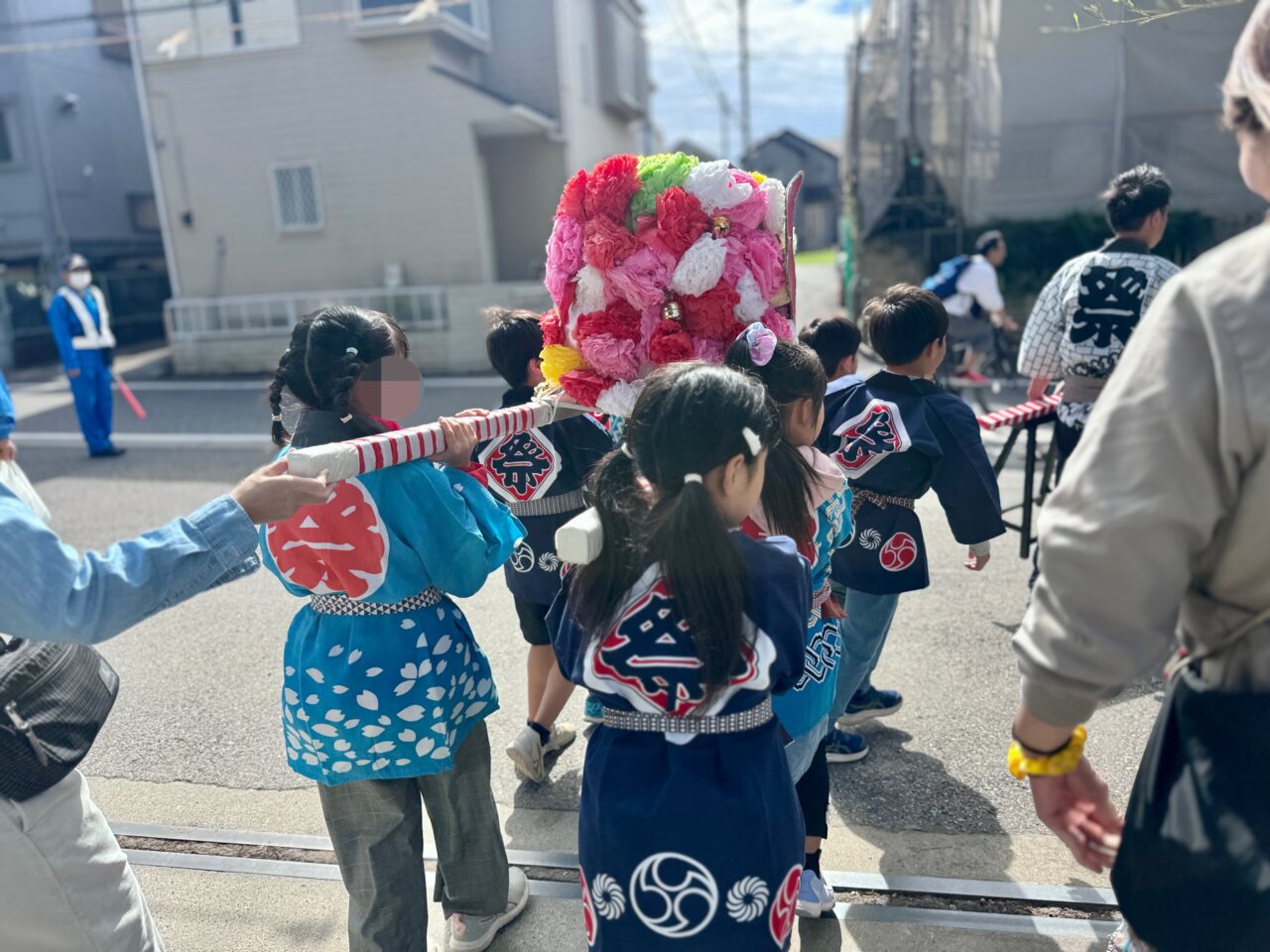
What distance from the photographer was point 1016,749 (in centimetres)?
139

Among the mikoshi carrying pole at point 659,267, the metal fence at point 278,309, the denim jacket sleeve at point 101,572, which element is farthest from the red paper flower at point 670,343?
the metal fence at point 278,309

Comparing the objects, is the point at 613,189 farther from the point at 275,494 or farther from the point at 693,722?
the point at 693,722

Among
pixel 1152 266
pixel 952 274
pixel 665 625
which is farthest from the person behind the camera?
pixel 952 274

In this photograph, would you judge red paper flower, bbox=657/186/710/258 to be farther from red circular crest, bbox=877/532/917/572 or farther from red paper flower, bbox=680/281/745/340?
red circular crest, bbox=877/532/917/572

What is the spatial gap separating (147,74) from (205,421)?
7948 mm

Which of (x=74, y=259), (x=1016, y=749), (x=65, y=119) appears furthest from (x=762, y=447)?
(x=65, y=119)

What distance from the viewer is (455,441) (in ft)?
7.09

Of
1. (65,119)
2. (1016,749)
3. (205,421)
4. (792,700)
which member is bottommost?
(205,421)

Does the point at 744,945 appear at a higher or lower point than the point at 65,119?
lower

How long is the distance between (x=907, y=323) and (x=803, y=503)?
42.2 inches

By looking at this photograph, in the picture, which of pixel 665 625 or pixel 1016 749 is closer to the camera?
pixel 1016 749

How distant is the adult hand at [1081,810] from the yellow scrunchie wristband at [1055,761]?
0.7 inches

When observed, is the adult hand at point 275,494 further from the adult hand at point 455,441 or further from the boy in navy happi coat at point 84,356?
the boy in navy happi coat at point 84,356

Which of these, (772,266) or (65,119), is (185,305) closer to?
(65,119)
